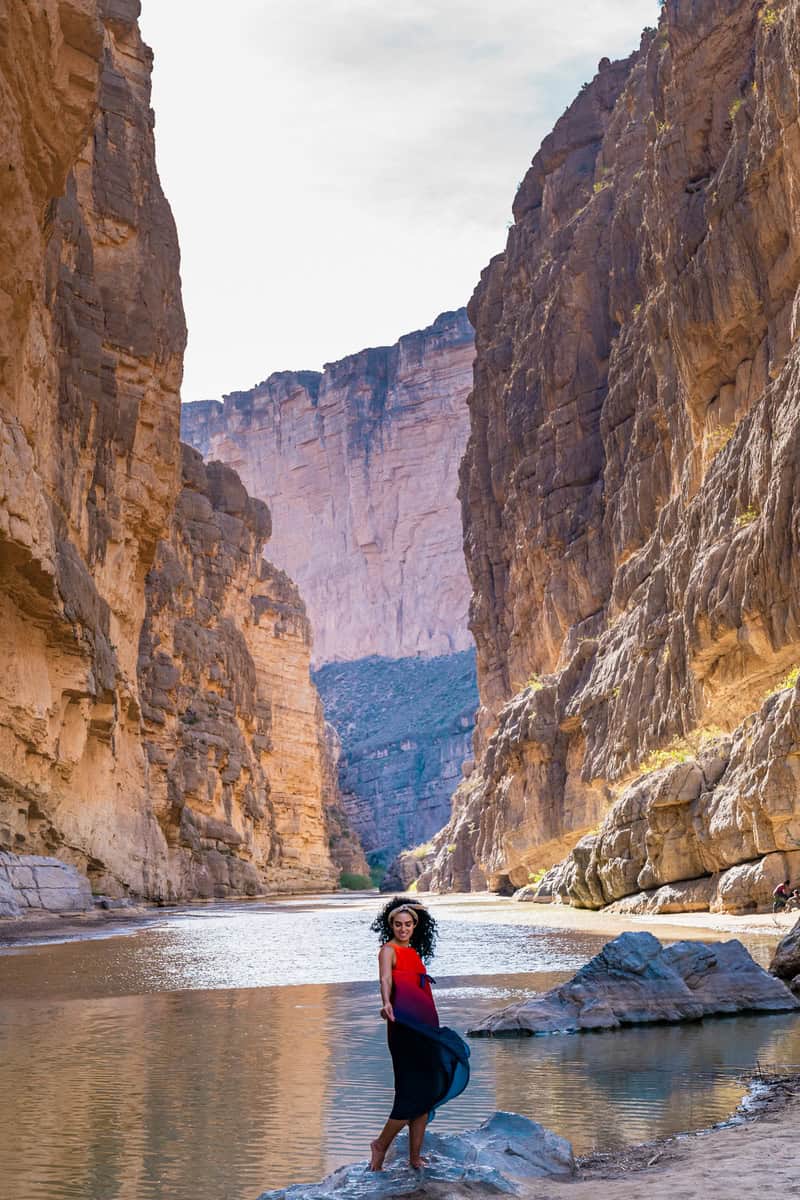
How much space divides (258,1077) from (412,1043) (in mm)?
2881

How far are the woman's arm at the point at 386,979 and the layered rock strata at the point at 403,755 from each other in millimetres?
116245

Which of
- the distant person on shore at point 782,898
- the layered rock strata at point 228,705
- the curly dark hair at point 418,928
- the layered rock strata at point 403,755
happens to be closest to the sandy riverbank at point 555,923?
the distant person on shore at point 782,898

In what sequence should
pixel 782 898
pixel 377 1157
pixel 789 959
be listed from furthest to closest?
pixel 782 898 < pixel 789 959 < pixel 377 1157

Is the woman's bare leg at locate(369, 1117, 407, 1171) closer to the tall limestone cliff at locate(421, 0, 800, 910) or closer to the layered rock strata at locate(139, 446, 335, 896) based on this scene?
the tall limestone cliff at locate(421, 0, 800, 910)

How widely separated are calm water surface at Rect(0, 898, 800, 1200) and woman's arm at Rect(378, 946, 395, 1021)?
32.9 inches

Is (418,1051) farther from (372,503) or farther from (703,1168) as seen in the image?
(372,503)

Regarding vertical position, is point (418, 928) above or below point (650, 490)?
below

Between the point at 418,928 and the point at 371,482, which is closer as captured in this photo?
the point at 418,928

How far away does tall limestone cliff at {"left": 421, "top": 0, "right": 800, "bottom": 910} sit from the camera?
2680 centimetres

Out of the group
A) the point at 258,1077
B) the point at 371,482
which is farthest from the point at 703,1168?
the point at 371,482

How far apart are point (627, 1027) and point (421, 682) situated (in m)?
145

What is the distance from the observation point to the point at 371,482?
577 feet

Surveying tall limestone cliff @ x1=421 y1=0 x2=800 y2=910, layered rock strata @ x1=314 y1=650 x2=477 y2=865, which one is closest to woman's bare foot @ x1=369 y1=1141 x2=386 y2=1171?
tall limestone cliff @ x1=421 y1=0 x2=800 y2=910

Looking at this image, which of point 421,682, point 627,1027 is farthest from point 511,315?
point 421,682
